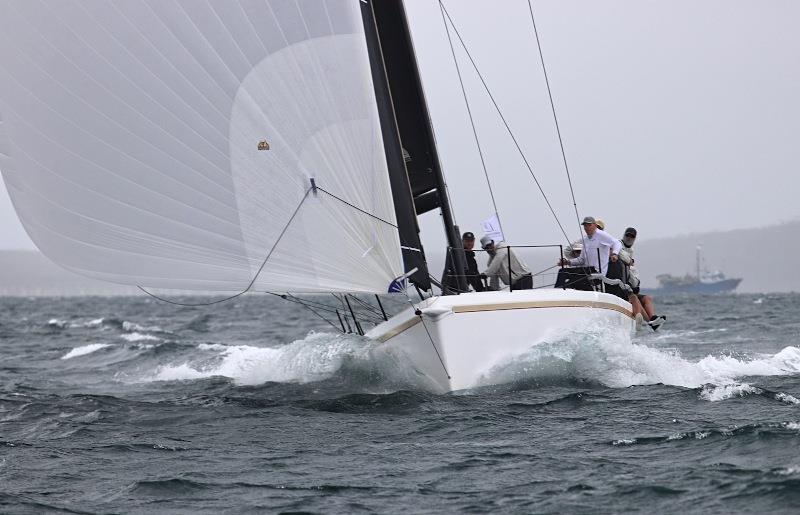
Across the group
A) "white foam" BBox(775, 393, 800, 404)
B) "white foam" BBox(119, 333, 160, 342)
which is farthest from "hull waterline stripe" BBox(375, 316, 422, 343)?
"white foam" BBox(119, 333, 160, 342)

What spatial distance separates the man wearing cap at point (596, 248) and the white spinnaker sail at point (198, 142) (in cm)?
326

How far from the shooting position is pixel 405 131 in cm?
1181

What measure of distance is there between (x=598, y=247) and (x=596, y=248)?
3 centimetres

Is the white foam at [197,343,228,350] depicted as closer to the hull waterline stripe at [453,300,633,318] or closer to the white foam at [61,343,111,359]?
the white foam at [61,343,111,359]

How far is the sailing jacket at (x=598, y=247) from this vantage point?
12016 millimetres

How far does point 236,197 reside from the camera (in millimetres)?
9367

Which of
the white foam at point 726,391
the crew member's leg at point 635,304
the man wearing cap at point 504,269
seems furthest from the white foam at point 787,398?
the crew member's leg at point 635,304

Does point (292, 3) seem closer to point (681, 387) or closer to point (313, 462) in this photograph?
point (313, 462)

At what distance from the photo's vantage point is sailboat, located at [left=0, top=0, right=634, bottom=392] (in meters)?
9.09

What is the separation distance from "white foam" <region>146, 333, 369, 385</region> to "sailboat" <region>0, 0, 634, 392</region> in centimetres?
176

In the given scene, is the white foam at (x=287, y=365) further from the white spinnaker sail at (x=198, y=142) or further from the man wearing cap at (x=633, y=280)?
the man wearing cap at (x=633, y=280)

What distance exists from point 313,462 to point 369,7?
4.84 metres

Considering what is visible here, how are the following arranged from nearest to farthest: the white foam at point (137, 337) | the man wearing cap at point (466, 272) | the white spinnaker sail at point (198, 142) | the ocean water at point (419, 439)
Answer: the ocean water at point (419, 439)
the white spinnaker sail at point (198, 142)
the man wearing cap at point (466, 272)
the white foam at point (137, 337)

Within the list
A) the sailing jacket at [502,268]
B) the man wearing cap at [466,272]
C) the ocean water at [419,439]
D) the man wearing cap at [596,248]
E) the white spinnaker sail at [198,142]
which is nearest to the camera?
the ocean water at [419,439]
